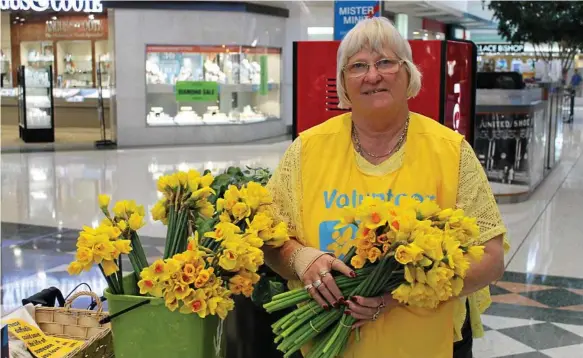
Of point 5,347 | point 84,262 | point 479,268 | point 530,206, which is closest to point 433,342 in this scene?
point 479,268

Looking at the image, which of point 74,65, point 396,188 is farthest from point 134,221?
point 74,65

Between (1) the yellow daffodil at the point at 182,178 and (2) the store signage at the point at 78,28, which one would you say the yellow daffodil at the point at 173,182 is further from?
(2) the store signage at the point at 78,28

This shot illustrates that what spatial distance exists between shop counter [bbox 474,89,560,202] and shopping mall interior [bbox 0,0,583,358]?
0.08 ft

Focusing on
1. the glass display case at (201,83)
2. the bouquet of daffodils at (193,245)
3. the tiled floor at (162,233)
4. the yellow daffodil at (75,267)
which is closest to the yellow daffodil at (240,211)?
the bouquet of daffodils at (193,245)

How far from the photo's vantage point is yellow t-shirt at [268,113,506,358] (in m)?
1.68

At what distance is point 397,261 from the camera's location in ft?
4.97

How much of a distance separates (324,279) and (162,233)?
4.71 meters

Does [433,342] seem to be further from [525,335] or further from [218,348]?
[525,335]

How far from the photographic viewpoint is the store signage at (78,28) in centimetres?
1614

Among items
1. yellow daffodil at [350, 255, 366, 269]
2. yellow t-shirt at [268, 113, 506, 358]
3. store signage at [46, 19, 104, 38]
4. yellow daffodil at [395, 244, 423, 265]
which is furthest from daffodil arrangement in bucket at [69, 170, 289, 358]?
store signage at [46, 19, 104, 38]

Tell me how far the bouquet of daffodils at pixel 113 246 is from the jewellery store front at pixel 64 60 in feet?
45.3

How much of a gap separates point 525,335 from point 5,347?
3181mm

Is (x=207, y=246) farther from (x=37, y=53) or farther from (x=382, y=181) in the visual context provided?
(x=37, y=53)

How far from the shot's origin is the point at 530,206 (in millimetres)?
7855
